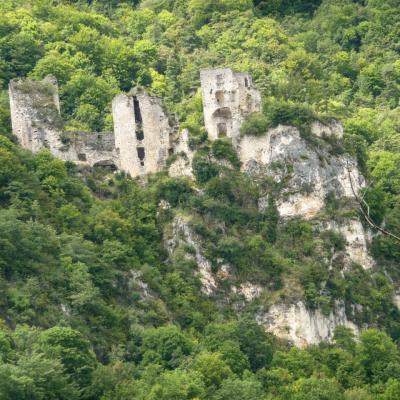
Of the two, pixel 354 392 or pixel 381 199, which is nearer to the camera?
pixel 354 392

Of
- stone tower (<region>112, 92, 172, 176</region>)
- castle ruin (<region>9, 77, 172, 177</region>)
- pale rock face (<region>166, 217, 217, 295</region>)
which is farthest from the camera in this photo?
stone tower (<region>112, 92, 172, 176</region>)

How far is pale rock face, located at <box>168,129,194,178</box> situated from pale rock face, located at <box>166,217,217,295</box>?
7.69ft

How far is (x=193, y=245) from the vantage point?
239 ft

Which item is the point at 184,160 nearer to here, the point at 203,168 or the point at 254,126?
the point at 203,168

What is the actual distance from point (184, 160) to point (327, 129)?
22.2 ft

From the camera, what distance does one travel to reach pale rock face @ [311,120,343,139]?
7625 cm

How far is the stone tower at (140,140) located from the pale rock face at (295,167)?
354 cm

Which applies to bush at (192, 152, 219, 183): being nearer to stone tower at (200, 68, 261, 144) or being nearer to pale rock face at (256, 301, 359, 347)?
stone tower at (200, 68, 261, 144)

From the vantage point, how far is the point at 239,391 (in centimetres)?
6400

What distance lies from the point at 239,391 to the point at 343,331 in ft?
29.9

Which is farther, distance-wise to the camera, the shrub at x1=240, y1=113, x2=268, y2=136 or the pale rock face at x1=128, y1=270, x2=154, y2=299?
the shrub at x1=240, y1=113, x2=268, y2=136

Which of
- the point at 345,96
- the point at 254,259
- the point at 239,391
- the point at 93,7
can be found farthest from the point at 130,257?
the point at 93,7

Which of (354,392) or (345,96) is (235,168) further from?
(345,96)

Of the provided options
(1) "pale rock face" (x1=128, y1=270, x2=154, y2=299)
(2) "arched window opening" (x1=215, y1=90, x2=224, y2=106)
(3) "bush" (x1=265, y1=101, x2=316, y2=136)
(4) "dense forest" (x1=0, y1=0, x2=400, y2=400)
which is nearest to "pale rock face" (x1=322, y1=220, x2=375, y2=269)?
(4) "dense forest" (x1=0, y1=0, x2=400, y2=400)
